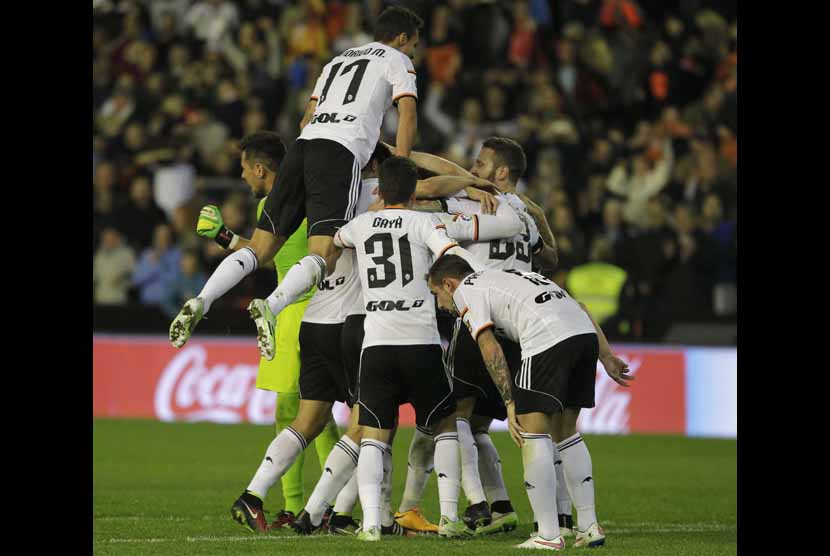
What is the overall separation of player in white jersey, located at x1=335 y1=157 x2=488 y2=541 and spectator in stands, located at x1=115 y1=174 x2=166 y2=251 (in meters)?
11.3

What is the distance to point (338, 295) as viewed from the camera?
884 centimetres

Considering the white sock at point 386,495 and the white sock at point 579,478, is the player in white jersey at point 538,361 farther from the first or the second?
the white sock at point 386,495

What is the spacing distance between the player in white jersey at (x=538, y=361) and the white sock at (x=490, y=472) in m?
1.06

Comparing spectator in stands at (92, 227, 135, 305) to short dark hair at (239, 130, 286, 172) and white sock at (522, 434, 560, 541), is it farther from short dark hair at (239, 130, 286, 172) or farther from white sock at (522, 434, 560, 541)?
white sock at (522, 434, 560, 541)

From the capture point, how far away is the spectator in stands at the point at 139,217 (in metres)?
19.1

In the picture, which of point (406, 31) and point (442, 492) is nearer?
point (442, 492)

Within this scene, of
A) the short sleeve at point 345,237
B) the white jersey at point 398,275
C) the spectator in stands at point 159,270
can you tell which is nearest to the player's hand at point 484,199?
the white jersey at point 398,275

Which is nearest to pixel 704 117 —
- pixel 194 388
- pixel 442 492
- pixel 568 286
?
pixel 568 286

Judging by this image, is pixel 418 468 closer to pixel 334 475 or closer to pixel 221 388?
pixel 334 475

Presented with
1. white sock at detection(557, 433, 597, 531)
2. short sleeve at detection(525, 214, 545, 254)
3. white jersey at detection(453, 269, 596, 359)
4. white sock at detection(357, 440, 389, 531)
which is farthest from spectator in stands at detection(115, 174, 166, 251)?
white sock at detection(557, 433, 597, 531)
